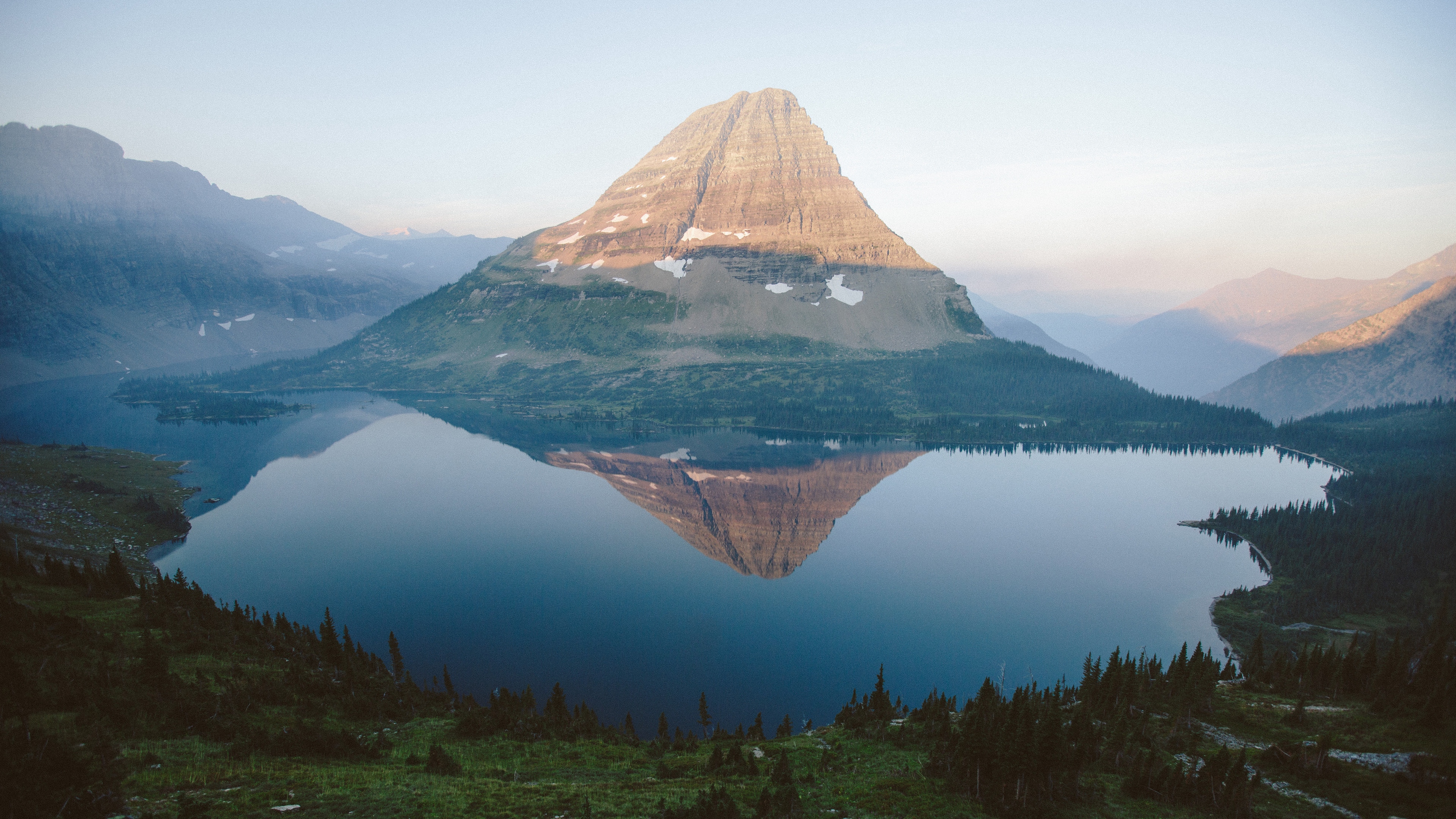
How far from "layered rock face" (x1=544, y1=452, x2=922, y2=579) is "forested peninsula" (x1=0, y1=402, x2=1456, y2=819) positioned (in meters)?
31.1

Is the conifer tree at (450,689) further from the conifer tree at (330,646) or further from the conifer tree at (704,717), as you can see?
the conifer tree at (704,717)

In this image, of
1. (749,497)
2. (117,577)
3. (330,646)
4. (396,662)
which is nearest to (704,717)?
(396,662)

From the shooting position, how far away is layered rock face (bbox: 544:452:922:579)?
270ft

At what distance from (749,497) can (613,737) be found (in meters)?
71.4

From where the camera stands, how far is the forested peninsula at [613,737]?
2397cm

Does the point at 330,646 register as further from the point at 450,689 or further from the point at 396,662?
the point at 450,689

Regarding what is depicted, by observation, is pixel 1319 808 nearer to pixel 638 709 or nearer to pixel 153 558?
pixel 638 709

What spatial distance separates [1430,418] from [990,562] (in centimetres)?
15451

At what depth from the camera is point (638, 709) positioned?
45.5m

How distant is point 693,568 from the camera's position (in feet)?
243

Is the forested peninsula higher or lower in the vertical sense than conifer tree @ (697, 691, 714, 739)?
higher

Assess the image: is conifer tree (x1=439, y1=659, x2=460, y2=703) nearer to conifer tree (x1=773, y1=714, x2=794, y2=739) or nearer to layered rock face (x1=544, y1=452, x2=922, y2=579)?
conifer tree (x1=773, y1=714, x2=794, y2=739)

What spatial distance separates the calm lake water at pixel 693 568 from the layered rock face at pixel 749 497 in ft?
1.86

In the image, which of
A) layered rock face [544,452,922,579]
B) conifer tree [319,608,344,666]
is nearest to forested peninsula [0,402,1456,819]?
conifer tree [319,608,344,666]
